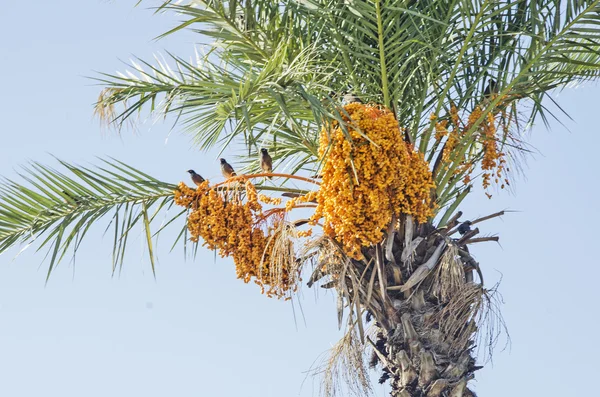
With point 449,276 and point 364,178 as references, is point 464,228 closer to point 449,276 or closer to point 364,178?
point 449,276

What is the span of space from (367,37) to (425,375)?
295cm

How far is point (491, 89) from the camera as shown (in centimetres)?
858

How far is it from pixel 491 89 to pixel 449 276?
1889mm

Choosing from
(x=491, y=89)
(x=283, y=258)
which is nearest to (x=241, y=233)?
(x=283, y=258)

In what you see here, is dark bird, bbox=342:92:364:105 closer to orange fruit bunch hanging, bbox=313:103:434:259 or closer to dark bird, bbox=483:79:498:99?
orange fruit bunch hanging, bbox=313:103:434:259

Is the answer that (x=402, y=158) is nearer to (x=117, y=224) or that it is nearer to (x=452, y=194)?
(x=452, y=194)

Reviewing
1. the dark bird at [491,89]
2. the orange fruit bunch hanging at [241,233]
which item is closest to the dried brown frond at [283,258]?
the orange fruit bunch hanging at [241,233]

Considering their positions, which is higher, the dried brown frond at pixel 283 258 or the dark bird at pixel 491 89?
the dark bird at pixel 491 89

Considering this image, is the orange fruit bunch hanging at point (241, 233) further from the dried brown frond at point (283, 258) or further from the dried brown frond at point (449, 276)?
the dried brown frond at point (449, 276)

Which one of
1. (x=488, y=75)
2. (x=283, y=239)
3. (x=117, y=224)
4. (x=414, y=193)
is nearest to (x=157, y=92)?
(x=117, y=224)

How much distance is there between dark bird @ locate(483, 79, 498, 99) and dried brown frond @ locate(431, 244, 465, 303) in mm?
1577

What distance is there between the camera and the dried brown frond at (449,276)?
25.4 feet

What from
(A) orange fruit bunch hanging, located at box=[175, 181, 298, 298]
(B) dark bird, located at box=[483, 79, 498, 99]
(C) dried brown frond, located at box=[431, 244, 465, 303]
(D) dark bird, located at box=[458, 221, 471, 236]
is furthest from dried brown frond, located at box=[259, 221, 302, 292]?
(B) dark bird, located at box=[483, 79, 498, 99]

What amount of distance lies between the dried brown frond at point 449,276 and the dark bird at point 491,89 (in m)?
1.58
